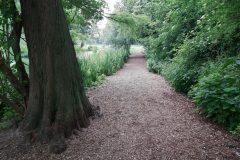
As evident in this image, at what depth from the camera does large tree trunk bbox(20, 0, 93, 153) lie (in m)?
2.15

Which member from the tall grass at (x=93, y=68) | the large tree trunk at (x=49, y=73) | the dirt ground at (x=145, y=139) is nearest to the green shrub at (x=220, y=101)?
the dirt ground at (x=145, y=139)

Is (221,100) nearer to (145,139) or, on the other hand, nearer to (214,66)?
(214,66)

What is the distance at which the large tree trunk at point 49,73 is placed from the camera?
2146 millimetres

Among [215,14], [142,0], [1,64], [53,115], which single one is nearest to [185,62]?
[215,14]

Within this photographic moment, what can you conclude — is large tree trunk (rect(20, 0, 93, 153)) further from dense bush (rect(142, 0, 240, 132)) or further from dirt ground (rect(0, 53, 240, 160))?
dense bush (rect(142, 0, 240, 132))

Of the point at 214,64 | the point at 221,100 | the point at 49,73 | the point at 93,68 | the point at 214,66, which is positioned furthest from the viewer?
the point at 93,68

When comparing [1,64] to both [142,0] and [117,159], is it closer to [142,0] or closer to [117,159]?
[117,159]

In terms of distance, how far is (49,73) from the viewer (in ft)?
7.34

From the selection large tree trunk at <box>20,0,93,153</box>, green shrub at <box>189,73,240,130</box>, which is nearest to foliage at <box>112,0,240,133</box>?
green shrub at <box>189,73,240,130</box>

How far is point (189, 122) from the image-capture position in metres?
2.76

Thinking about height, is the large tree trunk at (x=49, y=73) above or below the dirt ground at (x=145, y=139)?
above

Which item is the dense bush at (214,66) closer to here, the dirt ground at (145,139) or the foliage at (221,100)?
the foliage at (221,100)

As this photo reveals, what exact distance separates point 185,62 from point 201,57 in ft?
1.91

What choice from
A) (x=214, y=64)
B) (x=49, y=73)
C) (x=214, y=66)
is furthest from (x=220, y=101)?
(x=49, y=73)
